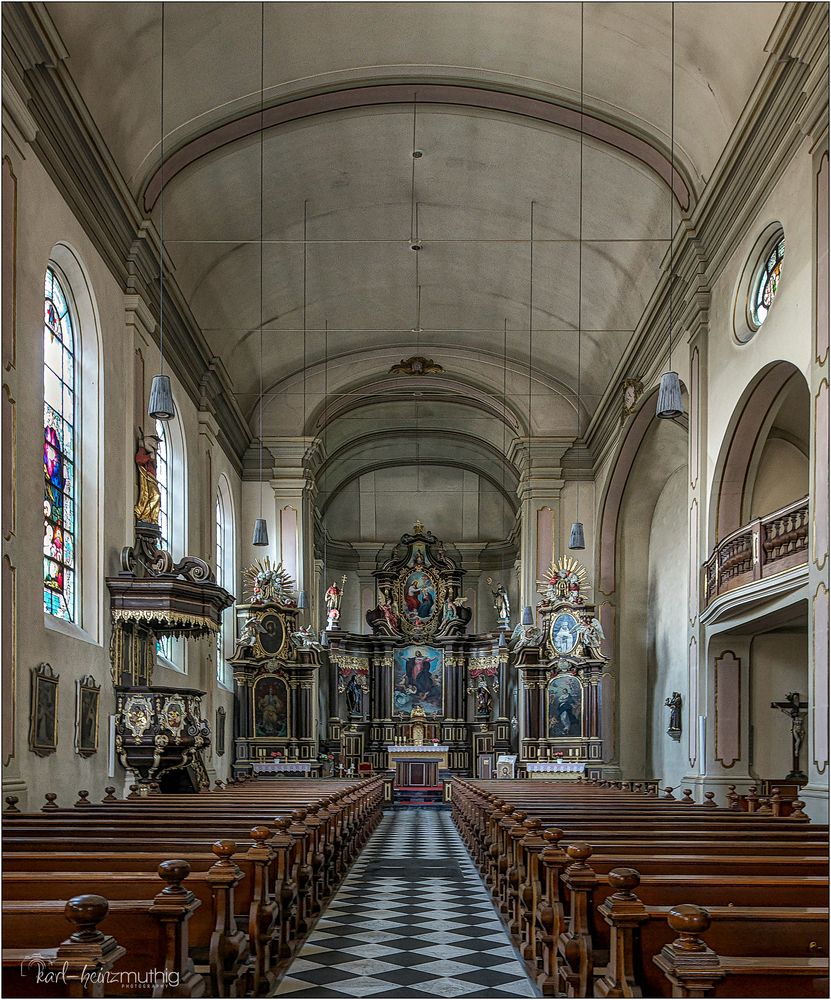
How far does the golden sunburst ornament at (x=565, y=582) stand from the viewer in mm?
21625

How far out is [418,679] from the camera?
29250mm

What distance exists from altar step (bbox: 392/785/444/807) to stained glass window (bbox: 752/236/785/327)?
17.1 m

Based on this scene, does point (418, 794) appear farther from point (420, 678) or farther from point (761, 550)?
point (761, 550)

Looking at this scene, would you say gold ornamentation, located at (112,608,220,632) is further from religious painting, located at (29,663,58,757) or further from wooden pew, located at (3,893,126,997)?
wooden pew, located at (3,893,126,997)

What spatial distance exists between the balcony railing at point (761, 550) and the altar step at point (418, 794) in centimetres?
1473

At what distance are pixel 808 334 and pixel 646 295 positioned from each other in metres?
7.43

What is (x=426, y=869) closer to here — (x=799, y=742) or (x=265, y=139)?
(x=799, y=742)

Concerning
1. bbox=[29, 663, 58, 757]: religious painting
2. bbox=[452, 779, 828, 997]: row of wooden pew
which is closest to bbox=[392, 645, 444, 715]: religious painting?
bbox=[29, 663, 58, 757]: religious painting

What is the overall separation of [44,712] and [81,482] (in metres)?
2.96

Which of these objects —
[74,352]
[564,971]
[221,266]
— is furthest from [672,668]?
[564,971]

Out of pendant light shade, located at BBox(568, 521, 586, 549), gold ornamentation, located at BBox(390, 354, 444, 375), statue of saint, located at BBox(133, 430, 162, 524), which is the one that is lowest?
pendant light shade, located at BBox(568, 521, 586, 549)

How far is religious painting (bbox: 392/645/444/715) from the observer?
29156 mm

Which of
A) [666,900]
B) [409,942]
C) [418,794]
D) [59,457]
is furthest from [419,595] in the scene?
[666,900]

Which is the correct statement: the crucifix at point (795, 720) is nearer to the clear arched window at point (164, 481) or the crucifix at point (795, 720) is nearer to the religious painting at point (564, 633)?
the religious painting at point (564, 633)
